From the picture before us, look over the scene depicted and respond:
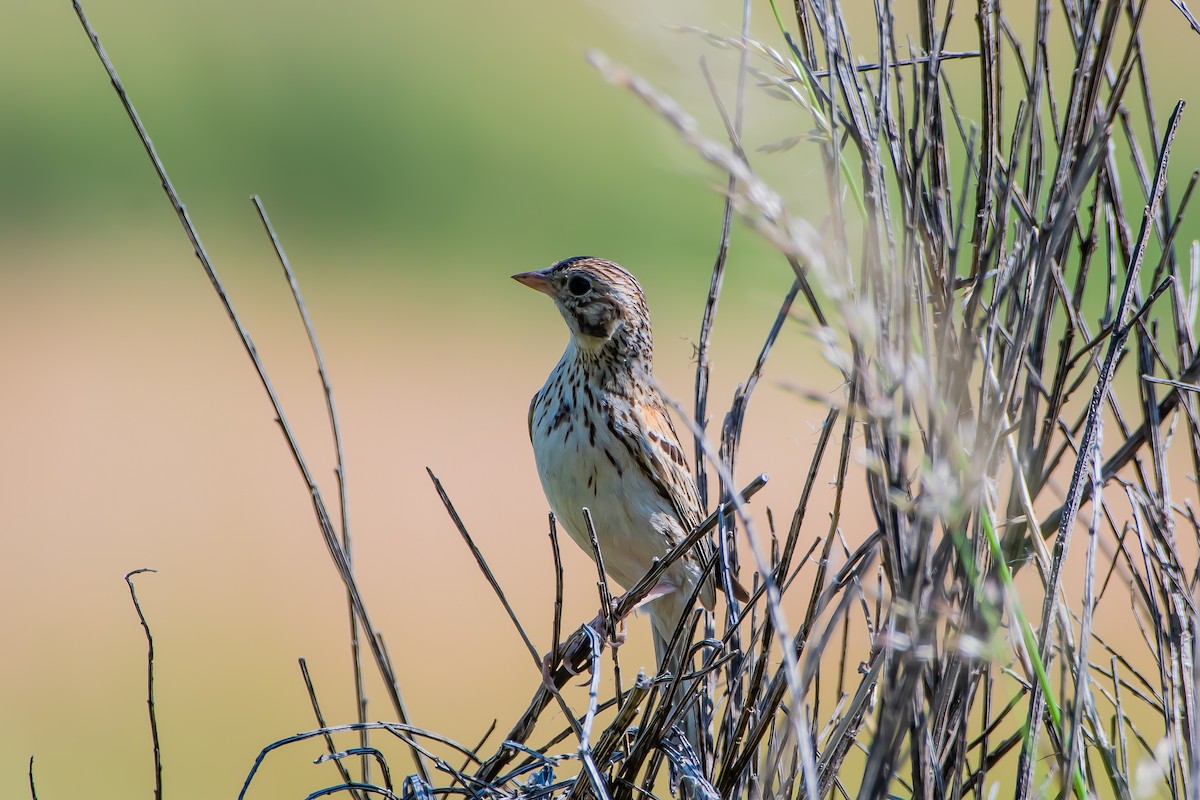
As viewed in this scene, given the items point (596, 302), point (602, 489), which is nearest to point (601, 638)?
point (602, 489)

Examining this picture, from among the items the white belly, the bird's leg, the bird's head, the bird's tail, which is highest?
the bird's head

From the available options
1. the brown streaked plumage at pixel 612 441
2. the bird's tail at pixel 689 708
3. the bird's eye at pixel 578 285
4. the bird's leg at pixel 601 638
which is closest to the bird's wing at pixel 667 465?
the brown streaked plumage at pixel 612 441

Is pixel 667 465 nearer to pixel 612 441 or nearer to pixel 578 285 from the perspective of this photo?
pixel 612 441

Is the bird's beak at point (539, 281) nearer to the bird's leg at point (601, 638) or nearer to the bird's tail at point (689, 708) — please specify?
the bird's leg at point (601, 638)

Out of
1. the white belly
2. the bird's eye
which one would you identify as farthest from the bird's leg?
the bird's eye

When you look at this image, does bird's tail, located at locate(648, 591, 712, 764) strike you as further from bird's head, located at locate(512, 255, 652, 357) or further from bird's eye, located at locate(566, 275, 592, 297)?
bird's eye, located at locate(566, 275, 592, 297)

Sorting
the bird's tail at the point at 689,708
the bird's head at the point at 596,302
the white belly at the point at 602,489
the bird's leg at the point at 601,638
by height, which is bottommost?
the bird's tail at the point at 689,708

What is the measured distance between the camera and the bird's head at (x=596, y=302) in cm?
316

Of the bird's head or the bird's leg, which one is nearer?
the bird's leg

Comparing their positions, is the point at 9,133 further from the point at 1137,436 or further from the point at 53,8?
the point at 1137,436

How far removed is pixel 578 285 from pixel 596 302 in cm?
7

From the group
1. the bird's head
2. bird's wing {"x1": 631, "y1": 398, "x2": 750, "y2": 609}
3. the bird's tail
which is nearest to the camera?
the bird's tail

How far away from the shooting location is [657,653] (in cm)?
300

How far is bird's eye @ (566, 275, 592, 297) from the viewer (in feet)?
10.5
